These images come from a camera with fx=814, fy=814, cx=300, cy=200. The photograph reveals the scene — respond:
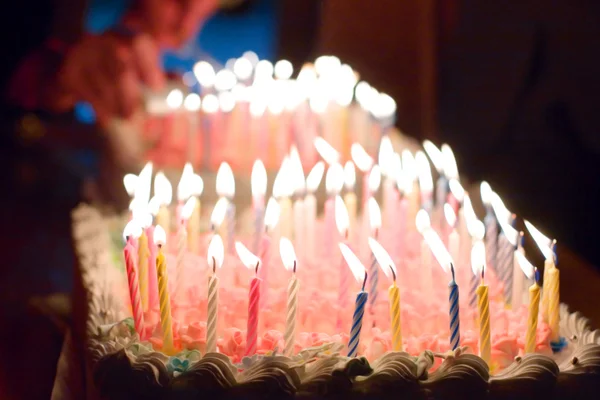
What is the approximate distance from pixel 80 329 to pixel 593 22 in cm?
381

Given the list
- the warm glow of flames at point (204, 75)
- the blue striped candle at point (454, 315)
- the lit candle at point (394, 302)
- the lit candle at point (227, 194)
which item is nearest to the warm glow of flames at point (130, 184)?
the lit candle at point (227, 194)

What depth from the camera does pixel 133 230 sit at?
7.66 ft

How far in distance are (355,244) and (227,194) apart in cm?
55

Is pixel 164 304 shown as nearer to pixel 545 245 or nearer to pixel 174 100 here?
pixel 545 245

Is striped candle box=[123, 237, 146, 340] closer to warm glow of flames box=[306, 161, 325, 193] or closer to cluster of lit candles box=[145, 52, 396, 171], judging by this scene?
warm glow of flames box=[306, 161, 325, 193]

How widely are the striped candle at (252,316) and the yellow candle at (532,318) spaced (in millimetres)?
689

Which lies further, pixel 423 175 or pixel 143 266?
pixel 423 175

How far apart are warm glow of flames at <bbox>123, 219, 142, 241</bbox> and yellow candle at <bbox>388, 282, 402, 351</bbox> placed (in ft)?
2.50

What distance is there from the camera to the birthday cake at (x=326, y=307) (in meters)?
1.92

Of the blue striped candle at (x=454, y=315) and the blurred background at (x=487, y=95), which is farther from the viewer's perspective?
the blurred background at (x=487, y=95)

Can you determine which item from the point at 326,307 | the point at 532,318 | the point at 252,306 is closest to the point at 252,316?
the point at 252,306

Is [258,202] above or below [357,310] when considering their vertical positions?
above

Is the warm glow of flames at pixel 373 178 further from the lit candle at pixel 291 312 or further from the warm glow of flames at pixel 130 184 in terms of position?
the lit candle at pixel 291 312

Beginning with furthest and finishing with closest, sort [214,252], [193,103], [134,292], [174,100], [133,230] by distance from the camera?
[174,100], [193,103], [133,230], [134,292], [214,252]
